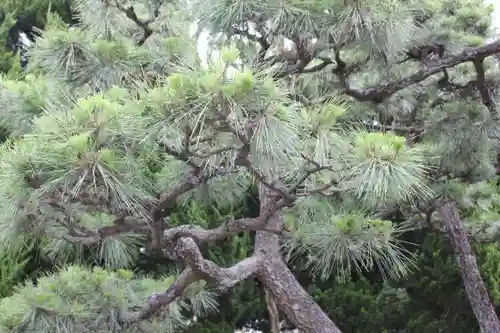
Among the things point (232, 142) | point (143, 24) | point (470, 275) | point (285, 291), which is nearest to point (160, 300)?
point (285, 291)

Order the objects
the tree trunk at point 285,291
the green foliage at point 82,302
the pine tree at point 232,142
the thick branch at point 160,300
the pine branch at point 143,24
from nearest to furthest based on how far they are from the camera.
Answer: the pine tree at point 232,142 < the green foliage at point 82,302 < the thick branch at point 160,300 < the tree trunk at point 285,291 < the pine branch at point 143,24

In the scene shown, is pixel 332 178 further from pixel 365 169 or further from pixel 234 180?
pixel 234 180

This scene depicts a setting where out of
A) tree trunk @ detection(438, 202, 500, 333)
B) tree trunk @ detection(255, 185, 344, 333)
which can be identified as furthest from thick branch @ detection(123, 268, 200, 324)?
tree trunk @ detection(438, 202, 500, 333)

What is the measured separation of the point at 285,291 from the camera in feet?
6.11

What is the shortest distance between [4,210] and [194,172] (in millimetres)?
408

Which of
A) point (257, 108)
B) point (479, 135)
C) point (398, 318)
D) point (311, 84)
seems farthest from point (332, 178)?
point (398, 318)

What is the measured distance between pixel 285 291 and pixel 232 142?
66 cm

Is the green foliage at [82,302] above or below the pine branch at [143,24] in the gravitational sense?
below

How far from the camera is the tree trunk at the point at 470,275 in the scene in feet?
7.80

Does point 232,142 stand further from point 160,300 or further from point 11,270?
point 11,270

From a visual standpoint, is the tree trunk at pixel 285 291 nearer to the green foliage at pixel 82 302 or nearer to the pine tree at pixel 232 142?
the pine tree at pixel 232 142

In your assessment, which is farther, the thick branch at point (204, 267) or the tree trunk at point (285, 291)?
the tree trunk at point (285, 291)

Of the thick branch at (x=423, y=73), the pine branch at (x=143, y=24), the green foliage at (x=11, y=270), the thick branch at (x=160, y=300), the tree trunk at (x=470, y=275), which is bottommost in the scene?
the tree trunk at (x=470, y=275)

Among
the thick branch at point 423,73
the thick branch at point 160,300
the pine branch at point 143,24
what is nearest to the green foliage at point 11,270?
the thick branch at point 160,300
